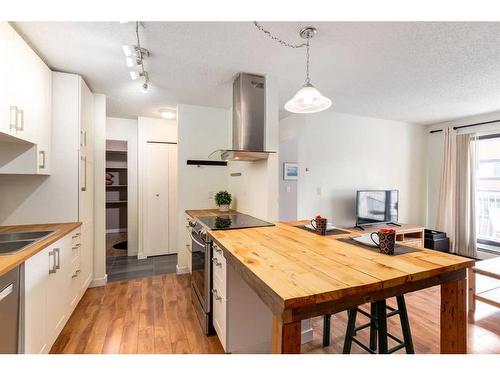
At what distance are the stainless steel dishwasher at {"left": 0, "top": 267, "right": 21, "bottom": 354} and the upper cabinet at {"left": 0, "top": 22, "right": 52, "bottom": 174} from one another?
0.94 metres

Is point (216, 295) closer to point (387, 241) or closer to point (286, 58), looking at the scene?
point (387, 241)

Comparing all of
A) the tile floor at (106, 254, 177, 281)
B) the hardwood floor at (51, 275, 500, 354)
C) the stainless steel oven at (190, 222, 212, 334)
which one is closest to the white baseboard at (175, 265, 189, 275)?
the tile floor at (106, 254, 177, 281)

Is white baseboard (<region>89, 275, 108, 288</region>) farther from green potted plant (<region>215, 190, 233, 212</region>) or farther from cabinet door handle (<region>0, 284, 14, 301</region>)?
cabinet door handle (<region>0, 284, 14, 301</region>)

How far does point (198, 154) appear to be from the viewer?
10.9 ft

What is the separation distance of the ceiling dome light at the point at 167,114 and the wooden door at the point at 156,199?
0.48 meters

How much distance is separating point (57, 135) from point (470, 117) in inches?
231

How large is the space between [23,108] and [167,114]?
6.75 ft

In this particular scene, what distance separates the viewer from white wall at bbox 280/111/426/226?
3.79 meters

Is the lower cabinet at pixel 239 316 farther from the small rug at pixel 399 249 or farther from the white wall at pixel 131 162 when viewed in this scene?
the white wall at pixel 131 162

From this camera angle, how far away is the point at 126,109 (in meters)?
3.45

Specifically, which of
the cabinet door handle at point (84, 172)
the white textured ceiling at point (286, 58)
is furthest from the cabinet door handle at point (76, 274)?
the white textured ceiling at point (286, 58)
